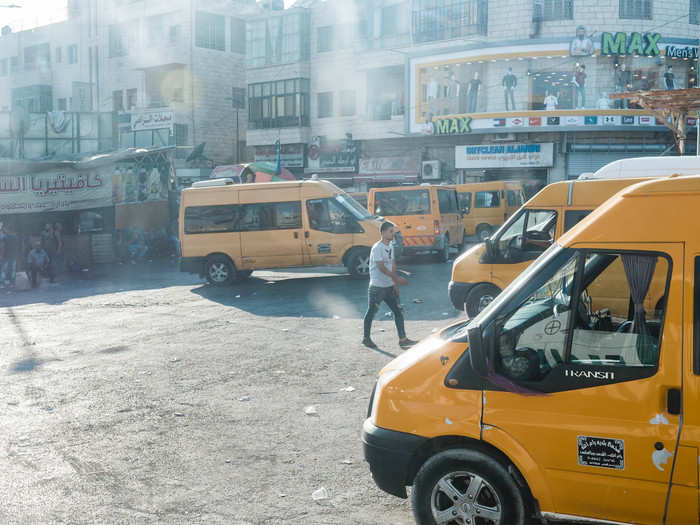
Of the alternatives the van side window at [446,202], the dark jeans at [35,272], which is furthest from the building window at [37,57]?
the van side window at [446,202]

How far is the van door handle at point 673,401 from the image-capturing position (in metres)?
3.68

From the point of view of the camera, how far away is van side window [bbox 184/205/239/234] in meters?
18.2

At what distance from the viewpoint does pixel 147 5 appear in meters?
47.0

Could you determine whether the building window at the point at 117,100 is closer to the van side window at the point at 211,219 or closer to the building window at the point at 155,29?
the building window at the point at 155,29

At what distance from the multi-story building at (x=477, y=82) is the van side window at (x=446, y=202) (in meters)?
12.1

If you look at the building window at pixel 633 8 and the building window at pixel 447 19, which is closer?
the building window at pixel 633 8

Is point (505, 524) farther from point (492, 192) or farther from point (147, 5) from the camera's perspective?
point (147, 5)

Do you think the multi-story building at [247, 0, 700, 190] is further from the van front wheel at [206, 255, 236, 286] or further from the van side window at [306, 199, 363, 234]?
the van front wheel at [206, 255, 236, 286]

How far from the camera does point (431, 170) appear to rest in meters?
37.0

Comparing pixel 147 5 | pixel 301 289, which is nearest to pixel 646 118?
A: pixel 301 289

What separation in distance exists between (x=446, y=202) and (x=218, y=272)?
24.4ft

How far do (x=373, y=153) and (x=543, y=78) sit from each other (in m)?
9.73

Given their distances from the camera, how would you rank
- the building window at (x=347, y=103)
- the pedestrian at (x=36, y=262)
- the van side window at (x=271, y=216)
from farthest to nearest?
the building window at (x=347, y=103) → the pedestrian at (x=36, y=262) → the van side window at (x=271, y=216)

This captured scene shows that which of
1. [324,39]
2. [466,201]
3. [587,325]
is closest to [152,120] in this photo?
[324,39]
